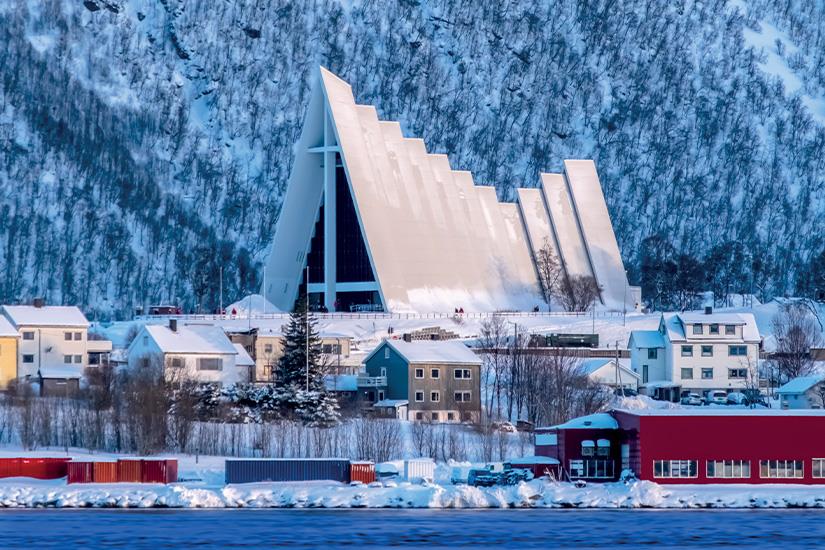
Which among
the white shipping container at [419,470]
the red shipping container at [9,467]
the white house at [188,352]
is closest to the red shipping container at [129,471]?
the red shipping container at [9,467]

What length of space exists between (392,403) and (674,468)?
63.0 feet

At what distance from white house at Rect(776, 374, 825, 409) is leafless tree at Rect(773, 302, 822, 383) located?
28.3 feet

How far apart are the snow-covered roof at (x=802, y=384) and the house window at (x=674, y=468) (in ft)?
62.3

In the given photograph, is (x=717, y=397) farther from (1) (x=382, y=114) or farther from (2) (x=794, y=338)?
(1) (x=382, y=114)

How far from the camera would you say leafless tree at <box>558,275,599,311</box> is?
3981 inches

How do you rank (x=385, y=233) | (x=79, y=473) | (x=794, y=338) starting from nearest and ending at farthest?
(x=79, y=473), (x=794, y=338), (x=385, y=233)

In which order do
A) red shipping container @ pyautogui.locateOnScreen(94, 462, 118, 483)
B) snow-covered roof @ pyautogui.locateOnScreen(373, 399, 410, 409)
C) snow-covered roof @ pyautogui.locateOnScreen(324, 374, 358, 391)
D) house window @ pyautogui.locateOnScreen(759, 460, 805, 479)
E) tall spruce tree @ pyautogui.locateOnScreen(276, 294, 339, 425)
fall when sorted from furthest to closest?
snow-covered roof @ pyautogui.locateOnScreen(324, 374, 358, 391) < snow-covered roof @ pyautogui.locateOnScreen(373, 399, 410, 409) < tall spruce tree @ pyautogui.locateOnScreen(276, 294, 339, 425) < house window @ pyautogui.locateOnScreen(759, 460, 805, 479) < red shipping container @ pyautogui.locateOnScreen(94, 462, 118, 483)

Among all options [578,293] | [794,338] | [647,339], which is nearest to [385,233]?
[578,293]

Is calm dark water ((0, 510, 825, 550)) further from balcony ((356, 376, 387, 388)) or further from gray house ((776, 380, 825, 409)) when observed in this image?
balcony ((356, 376, 387, 388))

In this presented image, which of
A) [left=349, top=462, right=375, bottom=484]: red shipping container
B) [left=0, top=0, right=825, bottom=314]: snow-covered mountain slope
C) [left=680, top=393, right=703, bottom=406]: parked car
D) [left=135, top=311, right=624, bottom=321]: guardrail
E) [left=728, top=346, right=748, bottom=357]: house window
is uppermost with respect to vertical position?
[left=0, top=0, right=825, bottom=314]: snow-covered mountain slope

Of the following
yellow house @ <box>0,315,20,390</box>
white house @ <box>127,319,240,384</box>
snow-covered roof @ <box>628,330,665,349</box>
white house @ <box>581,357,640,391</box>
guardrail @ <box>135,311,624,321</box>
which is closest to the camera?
white house @ <box>127,319,240,384</box>

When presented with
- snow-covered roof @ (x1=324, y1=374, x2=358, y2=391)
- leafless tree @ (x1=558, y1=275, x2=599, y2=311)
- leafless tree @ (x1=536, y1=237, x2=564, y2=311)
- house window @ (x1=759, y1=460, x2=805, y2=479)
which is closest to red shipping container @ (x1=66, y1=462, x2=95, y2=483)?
house window @ (x1=759, y1=460, x2=805, y2=479)

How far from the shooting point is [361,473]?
2104 inches

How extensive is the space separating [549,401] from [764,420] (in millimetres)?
16384
